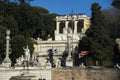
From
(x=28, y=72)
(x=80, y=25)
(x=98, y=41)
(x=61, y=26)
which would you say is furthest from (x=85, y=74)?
(x=61, y=26)

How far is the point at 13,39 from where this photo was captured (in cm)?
5716

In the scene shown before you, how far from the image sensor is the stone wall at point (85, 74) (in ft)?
146

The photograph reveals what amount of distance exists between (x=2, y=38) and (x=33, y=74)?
1006 centimetres

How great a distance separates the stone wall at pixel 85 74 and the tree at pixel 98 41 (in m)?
5.16

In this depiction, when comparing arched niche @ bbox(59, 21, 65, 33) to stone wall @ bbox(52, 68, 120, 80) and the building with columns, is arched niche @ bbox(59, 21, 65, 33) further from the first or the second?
stone wall @ bbox(52, 68, 120, 80)

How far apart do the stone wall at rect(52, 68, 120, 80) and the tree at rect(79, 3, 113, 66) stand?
5159 mm

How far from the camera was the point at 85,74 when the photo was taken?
149 feet

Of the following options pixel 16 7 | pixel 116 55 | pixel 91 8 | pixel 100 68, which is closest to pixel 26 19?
pixel 16 7

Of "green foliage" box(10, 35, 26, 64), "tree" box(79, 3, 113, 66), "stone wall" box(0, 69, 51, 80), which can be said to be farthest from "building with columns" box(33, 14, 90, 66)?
"stone wall" box(0, 69, 51, 80)

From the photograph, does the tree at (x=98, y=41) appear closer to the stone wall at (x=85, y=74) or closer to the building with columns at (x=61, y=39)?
the building with columns at (x=61, y=39)

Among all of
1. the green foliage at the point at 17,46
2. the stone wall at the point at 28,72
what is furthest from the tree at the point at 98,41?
the green foliage at the point at 17,46

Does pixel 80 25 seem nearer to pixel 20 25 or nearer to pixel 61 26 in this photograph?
pixel 61 26

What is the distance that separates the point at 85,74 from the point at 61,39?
2639 cm

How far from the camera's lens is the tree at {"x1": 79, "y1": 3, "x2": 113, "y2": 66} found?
50906mm
